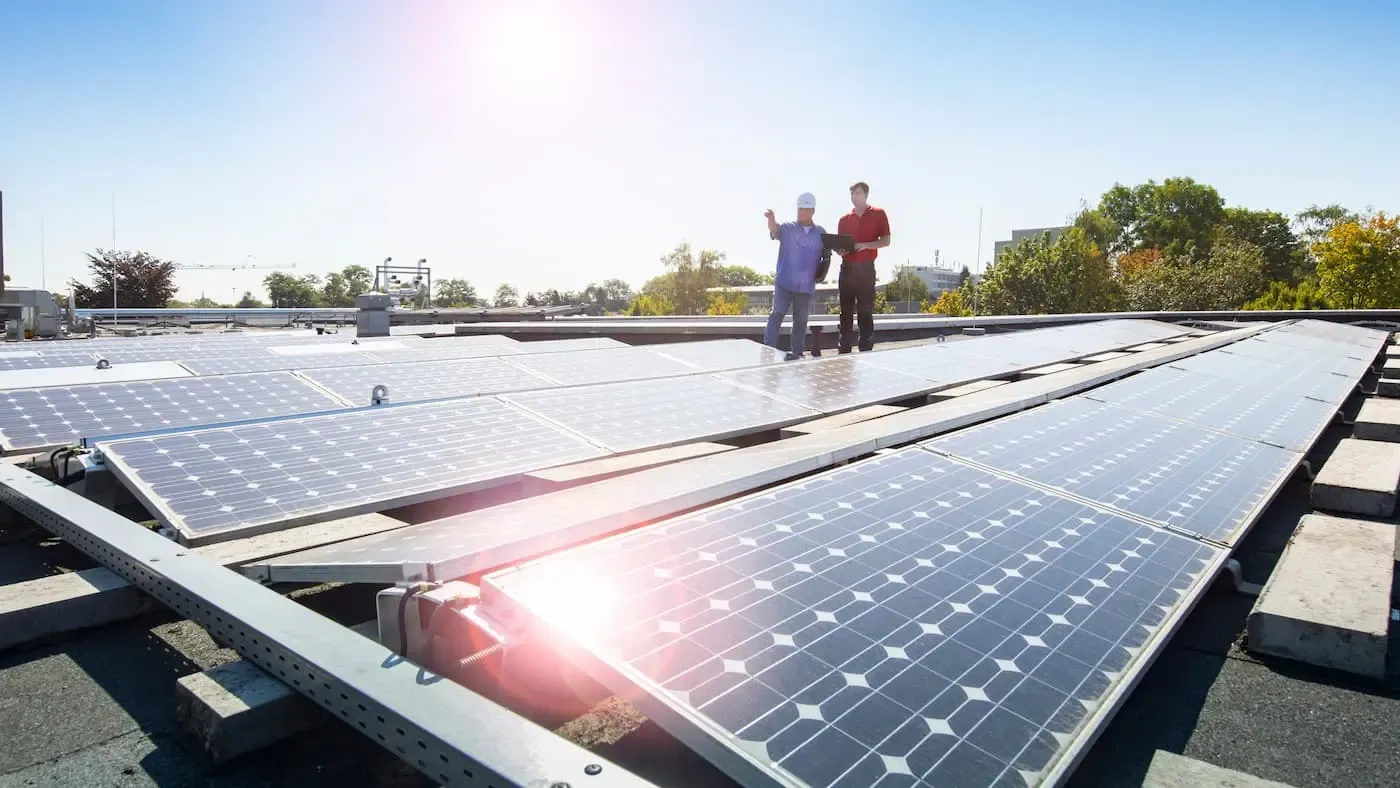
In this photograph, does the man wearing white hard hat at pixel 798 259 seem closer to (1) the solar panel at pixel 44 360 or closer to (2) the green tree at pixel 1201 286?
(1) the solar panel at pixel 44 360

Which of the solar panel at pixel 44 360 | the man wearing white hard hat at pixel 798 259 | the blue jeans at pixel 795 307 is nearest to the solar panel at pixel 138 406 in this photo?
the solar panel at pixel 44 360

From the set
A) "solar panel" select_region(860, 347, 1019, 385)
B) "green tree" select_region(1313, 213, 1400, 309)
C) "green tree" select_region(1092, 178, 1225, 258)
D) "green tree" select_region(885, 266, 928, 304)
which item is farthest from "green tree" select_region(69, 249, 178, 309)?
"green tree" select_region(885, 266, 928, 304)

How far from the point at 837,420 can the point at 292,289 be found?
112m

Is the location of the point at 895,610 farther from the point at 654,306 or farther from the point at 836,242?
the point at 654,306

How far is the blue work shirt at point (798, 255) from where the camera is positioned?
34.6 ft

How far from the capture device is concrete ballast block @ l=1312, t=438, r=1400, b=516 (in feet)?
14.1

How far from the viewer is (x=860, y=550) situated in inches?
97.7

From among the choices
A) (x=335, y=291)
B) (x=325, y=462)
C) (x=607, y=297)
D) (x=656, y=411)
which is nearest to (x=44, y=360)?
(x=325, y=462)

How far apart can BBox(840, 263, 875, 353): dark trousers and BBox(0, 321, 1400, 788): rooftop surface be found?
8.60 metres

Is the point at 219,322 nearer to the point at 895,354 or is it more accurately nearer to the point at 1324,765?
the point at 895,354

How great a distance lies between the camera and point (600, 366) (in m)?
8.70

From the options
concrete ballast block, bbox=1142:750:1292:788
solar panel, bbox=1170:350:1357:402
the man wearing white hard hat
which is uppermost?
the man wearing white hard hat

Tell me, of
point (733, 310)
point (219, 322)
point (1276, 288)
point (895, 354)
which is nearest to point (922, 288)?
point (733, 310)

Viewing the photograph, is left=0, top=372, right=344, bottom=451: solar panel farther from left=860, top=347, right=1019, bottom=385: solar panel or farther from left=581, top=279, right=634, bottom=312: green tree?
left=581, top=279, right=634, bottom=312: green tree
